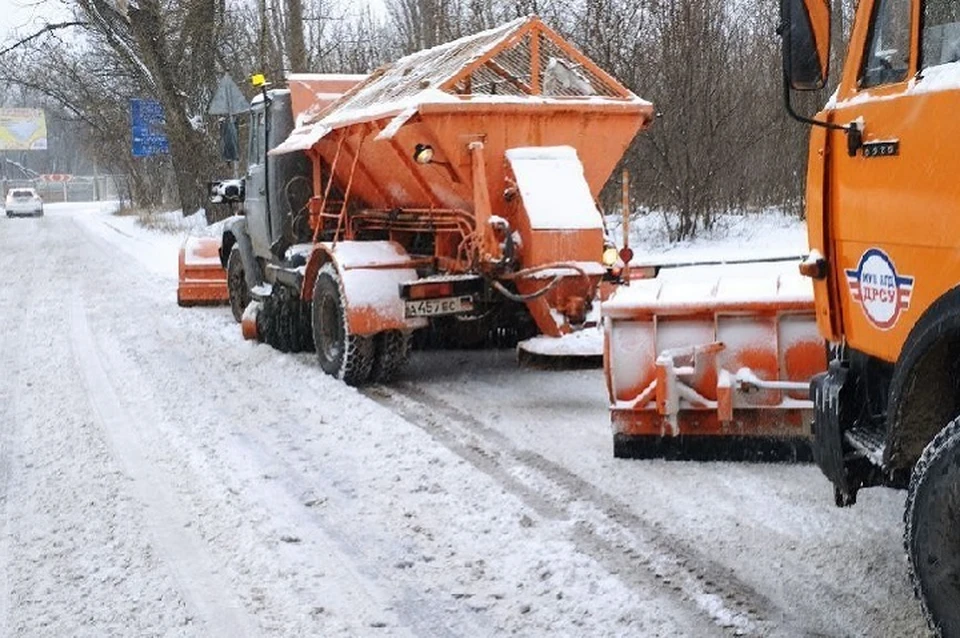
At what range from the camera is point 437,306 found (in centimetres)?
778

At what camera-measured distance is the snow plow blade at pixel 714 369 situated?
5.43 m

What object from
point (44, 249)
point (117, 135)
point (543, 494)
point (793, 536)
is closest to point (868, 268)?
point (793, 536)

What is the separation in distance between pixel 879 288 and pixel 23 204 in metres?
57.6

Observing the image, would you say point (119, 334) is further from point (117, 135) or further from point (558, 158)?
point (117, 135)

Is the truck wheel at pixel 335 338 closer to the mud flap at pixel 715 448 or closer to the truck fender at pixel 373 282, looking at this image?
the truck fender at pixel 373 282

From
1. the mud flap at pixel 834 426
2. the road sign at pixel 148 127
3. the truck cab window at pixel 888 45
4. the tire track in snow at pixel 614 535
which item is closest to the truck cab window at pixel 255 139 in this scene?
the tire track in snow at pixel 614 535

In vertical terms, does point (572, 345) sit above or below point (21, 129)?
below

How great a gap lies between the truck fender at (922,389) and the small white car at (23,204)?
57212mm

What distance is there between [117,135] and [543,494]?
39404mm

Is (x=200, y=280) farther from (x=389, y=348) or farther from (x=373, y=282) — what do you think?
(x=373, y=282)

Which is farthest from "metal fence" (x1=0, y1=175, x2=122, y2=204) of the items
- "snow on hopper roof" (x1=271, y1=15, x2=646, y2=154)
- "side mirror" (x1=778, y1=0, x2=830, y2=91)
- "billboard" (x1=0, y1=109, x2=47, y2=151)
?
"side mirror" (x1=778, y1=0, x2=830, y2=91)

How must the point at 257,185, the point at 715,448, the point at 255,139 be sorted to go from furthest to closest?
1. the point at 255,139
2. the point at 257,185
3. the point at 715,448

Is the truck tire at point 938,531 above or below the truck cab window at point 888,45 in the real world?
below

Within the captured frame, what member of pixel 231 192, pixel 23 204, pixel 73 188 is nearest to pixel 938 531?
pixel 231 192
